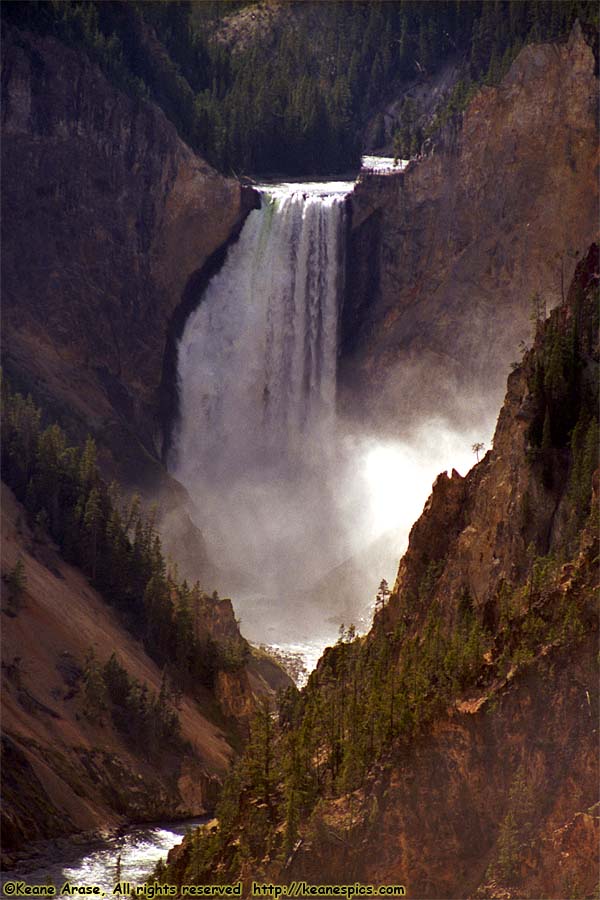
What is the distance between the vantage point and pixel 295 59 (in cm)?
16538

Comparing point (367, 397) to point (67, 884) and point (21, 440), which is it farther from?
point (67, 884)

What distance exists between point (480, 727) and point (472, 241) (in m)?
84.1

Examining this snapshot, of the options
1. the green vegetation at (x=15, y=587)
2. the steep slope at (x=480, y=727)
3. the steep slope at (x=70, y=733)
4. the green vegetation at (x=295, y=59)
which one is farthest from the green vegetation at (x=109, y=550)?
the green vegetation at (x=295, y=59)

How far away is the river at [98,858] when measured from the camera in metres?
76.0

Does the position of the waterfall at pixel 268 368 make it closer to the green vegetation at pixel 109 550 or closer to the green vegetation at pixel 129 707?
the green vegetation at pixel 109 550

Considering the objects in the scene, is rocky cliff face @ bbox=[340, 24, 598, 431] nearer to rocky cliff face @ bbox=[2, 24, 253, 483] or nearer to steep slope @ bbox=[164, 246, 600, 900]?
rocky cliff face @ bbox=[2, 24, 253, 483]

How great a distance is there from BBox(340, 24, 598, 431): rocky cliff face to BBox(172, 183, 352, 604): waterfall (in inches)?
85.4

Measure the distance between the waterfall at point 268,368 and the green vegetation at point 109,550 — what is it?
88.6 ft

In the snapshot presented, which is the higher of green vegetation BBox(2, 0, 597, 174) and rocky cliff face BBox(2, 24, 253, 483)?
green vegetation BBox(2, 0, 597, 174)

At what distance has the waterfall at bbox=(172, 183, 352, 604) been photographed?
13888 centimetres

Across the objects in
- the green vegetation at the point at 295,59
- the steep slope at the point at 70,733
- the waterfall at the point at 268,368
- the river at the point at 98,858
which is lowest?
the river at the point at 98,858

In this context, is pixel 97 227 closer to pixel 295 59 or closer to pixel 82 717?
pixel 295 59

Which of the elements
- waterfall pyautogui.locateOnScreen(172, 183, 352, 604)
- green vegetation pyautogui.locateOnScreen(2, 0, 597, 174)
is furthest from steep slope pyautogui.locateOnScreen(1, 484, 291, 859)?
green vegetation pyautogui.locateOnScreen(2, 0, 597, 174)

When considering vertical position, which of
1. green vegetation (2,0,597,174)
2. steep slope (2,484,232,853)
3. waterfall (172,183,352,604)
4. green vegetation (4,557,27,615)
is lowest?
steep slope (2,484,232,853)
